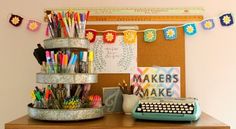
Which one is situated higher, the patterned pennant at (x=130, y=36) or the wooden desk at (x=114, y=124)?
the patterned pennant at (x=130, y=36)

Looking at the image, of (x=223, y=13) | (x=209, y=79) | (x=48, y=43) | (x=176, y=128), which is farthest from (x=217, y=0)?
(x=48, y=43)

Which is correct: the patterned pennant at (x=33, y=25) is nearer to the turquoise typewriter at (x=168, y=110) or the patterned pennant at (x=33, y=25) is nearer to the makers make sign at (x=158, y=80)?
the makers make sign at (x=158, y=80)

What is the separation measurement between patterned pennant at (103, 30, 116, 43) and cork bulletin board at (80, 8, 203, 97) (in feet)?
0.07

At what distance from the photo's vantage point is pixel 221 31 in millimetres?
1323

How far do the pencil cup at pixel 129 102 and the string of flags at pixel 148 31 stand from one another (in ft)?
0.87

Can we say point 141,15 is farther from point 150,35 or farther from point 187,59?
point 187,59

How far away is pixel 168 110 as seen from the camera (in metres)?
1.02

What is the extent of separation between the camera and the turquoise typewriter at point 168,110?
0.99 metres

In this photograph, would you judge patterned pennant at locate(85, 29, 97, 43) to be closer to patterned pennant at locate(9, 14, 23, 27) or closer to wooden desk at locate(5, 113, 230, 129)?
patterned pennant at locate(9, 14, 23, 27)

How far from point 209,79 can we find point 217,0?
1.21 feet

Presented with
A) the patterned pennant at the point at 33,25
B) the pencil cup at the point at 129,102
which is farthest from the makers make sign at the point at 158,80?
Result: the patterned pennant at the point at 33,25

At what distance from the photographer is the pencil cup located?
119 centimetres

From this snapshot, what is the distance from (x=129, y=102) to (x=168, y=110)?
0.22 meters

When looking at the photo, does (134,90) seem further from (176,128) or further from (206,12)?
(206,12)
